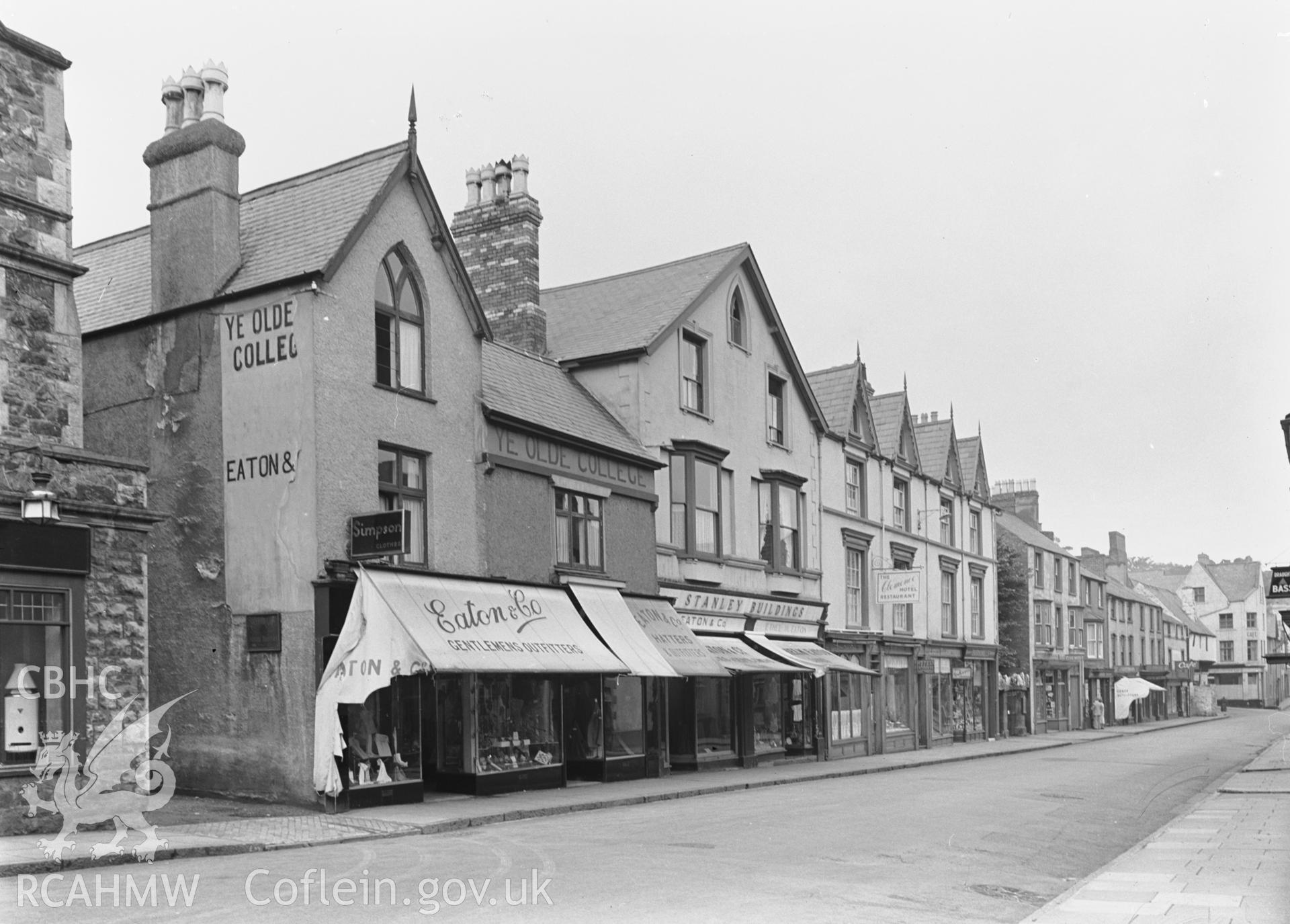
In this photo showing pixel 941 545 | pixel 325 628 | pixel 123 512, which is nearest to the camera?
pixel 123 512

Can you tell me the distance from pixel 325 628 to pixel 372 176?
724cm

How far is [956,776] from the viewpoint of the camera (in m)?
27.9

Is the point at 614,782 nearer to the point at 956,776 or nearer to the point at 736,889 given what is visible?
the point at 956,776

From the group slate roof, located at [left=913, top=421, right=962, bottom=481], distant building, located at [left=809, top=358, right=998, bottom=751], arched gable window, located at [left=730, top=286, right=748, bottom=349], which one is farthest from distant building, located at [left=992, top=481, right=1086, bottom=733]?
arched gable window, located at [left=730, top=286, right=748, bottom=349]

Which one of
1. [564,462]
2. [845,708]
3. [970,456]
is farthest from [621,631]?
[970,456]

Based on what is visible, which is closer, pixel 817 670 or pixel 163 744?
pixel 163 744

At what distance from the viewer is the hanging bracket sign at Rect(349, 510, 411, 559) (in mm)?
18781

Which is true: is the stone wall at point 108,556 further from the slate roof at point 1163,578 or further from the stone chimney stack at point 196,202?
the slate roof at point 1163,578

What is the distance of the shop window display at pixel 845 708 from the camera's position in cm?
3584

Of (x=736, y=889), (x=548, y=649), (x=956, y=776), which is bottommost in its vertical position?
(x=956, y=776)

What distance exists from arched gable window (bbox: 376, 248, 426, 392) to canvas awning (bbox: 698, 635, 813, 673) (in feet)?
31.0

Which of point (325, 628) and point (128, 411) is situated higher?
point (128, 411)

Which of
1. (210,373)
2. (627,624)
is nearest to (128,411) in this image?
(210,373)

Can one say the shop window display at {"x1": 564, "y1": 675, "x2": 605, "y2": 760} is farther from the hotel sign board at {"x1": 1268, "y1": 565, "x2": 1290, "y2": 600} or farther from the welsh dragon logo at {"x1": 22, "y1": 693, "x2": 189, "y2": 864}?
the hotel sign board at {"x1": 1268, "y1": 565, "x2": 1290, "y2": 600}
